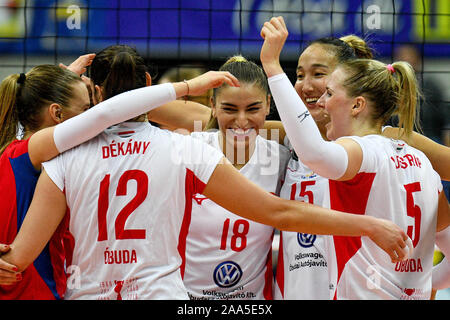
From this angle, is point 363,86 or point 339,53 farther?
point 339,53

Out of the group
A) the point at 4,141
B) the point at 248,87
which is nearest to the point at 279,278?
the point at 248,87

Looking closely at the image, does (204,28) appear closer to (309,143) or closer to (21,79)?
(21,79)

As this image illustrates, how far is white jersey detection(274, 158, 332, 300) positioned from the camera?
291cm

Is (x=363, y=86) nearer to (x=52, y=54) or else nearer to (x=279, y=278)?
(x=279, y=278)

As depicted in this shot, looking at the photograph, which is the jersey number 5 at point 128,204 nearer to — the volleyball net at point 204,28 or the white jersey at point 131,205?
the white jersey at point 131,205

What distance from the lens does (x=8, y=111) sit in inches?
103

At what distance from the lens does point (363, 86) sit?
8.29 feet

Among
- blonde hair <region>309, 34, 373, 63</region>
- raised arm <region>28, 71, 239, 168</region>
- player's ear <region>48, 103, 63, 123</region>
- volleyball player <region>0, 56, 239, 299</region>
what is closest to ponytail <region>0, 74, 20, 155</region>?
volleyball player <region>0, 56, 239, 299</region>

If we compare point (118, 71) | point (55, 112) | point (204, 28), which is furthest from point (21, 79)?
point (204, 28)

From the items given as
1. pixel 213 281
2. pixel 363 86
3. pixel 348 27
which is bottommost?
pixel 213 281

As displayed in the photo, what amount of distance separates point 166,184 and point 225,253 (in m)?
0.84

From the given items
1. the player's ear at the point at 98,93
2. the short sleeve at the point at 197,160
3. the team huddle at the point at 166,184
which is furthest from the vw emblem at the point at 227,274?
the player's ear at the point at 98,93

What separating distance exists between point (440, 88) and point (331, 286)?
17.2 feet

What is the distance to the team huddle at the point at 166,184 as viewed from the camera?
2203 mm
